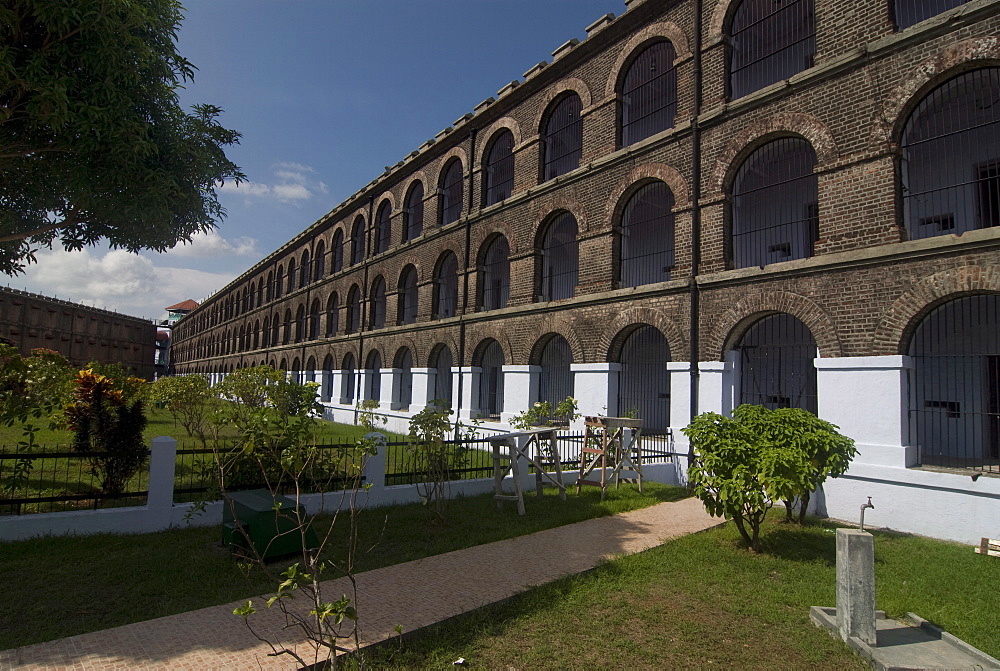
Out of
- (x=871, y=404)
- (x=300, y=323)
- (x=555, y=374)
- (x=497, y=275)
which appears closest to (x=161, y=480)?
(x=871, y=404)

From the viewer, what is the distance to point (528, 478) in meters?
10.8

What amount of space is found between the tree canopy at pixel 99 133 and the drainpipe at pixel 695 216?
9.18 metres

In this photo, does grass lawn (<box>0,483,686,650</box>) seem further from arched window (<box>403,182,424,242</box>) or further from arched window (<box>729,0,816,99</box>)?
arched window (<box>403,182,424,242</box>)

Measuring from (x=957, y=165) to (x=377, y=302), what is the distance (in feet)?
69.6

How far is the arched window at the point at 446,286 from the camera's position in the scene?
67.1 feet

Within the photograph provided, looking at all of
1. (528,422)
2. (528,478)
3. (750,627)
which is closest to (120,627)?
(750,627)

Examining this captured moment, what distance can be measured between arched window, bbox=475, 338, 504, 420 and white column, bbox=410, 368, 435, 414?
190 centimetres

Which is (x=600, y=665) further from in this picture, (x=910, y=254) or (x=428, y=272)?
(x=428, y=272)

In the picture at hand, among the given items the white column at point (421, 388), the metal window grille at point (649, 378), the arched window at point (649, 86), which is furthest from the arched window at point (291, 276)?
the arched window at point (649, 86)

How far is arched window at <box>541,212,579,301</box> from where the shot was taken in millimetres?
16172

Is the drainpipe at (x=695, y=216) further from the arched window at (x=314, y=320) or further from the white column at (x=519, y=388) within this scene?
the arched window at (x=314, y=320)

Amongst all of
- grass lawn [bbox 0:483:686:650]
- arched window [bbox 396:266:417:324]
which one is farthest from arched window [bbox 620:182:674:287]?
arched window [bbox 396:266:417:324]

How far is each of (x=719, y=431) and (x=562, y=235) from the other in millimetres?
12468

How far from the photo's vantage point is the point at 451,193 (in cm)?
2080
